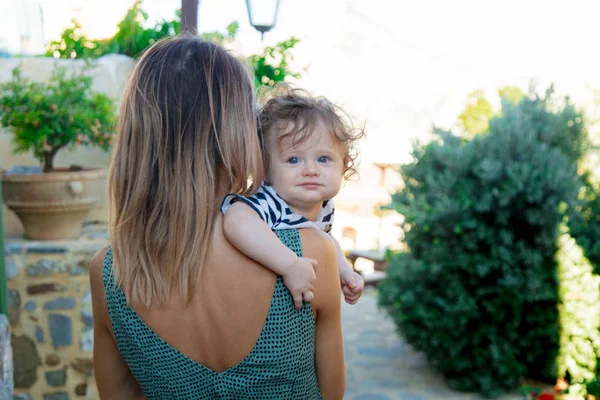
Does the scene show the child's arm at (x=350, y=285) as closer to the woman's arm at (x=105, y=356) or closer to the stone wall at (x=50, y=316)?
the woman's arm at (x=105, y=356)

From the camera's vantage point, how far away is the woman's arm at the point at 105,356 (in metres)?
1.16

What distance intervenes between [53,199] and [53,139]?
0.29 meters

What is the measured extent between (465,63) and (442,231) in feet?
38.8

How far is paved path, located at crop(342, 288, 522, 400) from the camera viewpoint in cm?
382

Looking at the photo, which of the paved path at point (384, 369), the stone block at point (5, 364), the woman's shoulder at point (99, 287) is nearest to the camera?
the woman's shoulder at point (99, 287)

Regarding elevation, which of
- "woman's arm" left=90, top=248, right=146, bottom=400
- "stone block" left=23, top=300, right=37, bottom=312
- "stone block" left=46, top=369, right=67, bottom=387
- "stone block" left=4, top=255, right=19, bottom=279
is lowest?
"stone block" left=46, top=369, right=67, bottom=387

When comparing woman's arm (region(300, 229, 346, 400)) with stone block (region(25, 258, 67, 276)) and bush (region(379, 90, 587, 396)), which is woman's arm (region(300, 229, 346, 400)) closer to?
stone block (region(25, 258, 67, 276))

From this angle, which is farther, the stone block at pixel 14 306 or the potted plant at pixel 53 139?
the stone block at pixel 14 306

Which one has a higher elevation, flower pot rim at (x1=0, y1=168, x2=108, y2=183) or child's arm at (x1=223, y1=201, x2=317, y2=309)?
child's arm at (x1=223, y1=201, x2=317, y2=309)

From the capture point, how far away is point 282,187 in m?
1.26

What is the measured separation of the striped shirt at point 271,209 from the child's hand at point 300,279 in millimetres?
127

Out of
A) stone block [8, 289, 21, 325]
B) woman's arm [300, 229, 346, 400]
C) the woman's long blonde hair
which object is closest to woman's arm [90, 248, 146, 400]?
the woman's long blonde hair

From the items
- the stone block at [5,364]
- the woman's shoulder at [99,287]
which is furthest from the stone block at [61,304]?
the woman's shoulder at [99,287]

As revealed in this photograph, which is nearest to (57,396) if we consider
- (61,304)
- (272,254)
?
(61,304)
